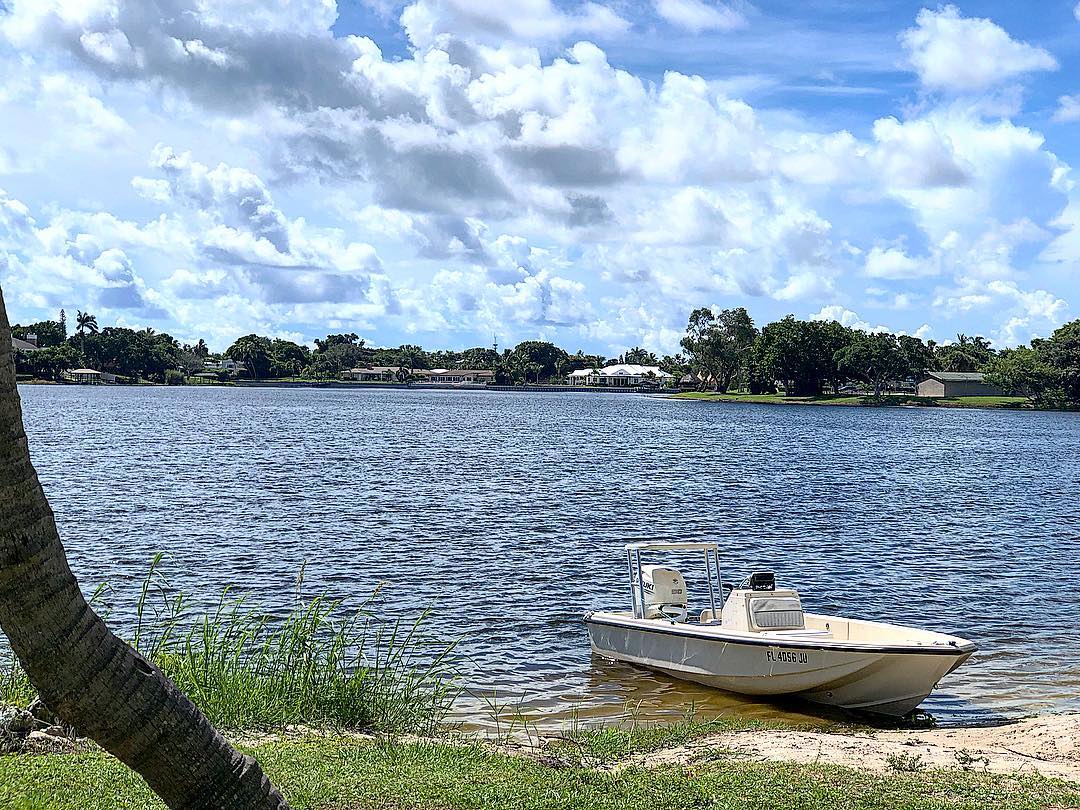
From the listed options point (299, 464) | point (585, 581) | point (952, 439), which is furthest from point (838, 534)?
point (952, 439)

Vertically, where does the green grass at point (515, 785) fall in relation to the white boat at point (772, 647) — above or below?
above

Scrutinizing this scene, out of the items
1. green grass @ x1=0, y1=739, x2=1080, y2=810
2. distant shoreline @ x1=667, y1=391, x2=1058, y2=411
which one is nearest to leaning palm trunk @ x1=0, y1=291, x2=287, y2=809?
green grass @ x1=0, y1=739, x2=1080, y2=810

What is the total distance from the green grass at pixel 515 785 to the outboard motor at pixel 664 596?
7126 mm

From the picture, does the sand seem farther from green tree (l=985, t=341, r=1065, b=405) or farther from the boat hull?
green tree (l=985, t=341, r=1065, b=405)

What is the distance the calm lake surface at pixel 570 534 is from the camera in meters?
17.2

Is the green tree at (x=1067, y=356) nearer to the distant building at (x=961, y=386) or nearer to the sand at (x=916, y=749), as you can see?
the distant building at (x=961, y=386)

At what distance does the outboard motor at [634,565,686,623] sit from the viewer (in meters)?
17.1

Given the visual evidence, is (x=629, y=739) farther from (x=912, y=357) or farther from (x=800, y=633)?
(x=912, y=357)

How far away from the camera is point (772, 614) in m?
15.6

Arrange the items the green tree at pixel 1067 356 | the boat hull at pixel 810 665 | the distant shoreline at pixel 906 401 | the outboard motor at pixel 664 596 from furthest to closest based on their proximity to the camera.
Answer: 1. the distant shoreline at pixel 906 401
2. the green tree at pixel 1067 356
3. the outboard motor at pixel 664 596
4. the boat hull at pixel 810 665

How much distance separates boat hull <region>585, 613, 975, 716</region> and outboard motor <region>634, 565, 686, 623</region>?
927 millimetres

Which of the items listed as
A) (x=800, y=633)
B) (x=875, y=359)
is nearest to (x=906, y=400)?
(x=875, y=359)

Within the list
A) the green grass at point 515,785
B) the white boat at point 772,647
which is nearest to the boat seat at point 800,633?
the white boat at point 772,647

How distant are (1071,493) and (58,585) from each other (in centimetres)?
4998
